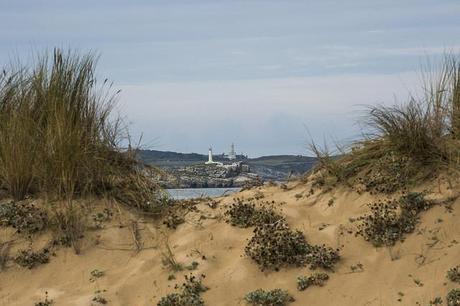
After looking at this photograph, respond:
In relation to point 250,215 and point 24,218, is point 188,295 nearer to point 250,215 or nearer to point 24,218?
point 250,215

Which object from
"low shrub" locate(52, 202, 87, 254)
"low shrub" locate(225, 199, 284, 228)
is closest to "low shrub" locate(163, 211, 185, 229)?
"low shrub" locate(225, 199, 284, 228)

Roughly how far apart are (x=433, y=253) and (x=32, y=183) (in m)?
5.00

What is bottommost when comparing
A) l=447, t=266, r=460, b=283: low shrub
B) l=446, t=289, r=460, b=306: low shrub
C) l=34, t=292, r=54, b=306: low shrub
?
l=34, t=292, r=54, b=306: low shrub

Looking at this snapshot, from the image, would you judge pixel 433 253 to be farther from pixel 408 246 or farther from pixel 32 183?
pixel 32 183

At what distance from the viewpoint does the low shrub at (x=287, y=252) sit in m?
7.06

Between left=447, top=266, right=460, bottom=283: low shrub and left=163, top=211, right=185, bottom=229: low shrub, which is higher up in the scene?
left=163, top=211, right=185, bottom=229: low shrub

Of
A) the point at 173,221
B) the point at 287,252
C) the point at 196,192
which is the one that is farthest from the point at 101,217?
the point at 287,252

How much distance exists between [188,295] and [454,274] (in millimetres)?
Answer: 2622

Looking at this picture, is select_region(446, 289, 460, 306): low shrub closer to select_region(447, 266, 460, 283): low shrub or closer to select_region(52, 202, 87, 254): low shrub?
select_region(447, 266, 460, 283): low shrub

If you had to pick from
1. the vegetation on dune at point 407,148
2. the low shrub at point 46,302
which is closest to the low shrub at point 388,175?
the vegetation on dune at point 407,148

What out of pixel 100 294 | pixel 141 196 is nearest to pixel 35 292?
pixel 100 294

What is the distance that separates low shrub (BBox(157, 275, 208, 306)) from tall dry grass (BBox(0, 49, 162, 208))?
1.91 metres

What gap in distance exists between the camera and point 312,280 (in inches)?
269

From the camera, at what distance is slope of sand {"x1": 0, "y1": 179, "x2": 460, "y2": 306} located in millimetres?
Answer: 6645
